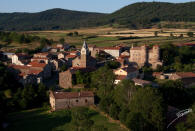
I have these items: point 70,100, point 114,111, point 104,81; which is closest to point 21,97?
point 70,100

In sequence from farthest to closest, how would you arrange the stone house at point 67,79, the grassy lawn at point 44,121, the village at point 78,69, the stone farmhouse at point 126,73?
1. the stone farmhouse at point 126,73
2. the stone house at point 67,79
3. the village at point 78,69
4. the grassy lawn at point 44,121

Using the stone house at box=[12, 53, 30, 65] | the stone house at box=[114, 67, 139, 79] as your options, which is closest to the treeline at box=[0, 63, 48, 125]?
the stone house at box=[114, 67, 139, 79]

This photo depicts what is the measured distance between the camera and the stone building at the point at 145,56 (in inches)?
1973

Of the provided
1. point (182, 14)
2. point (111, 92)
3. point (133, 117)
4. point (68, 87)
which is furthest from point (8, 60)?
point (182, 14)

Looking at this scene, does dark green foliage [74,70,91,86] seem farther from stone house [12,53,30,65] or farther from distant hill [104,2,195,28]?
distant hill [104,2,195,28]

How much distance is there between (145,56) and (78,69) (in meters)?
15.1

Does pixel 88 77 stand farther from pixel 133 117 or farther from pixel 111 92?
pixel 133 117

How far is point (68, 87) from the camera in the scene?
38.9 metres

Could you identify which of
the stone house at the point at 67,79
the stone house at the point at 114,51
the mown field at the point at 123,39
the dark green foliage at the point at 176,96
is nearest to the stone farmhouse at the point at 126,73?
the stone house at the point at 67,79

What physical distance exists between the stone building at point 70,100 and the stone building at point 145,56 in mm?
20526

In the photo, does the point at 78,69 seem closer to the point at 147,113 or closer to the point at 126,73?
the point at 126,73

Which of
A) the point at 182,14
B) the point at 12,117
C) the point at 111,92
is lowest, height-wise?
the point at 12,117

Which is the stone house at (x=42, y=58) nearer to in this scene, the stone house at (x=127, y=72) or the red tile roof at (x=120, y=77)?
the stone house at (x=127, y=72)

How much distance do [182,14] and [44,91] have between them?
4616 inches
